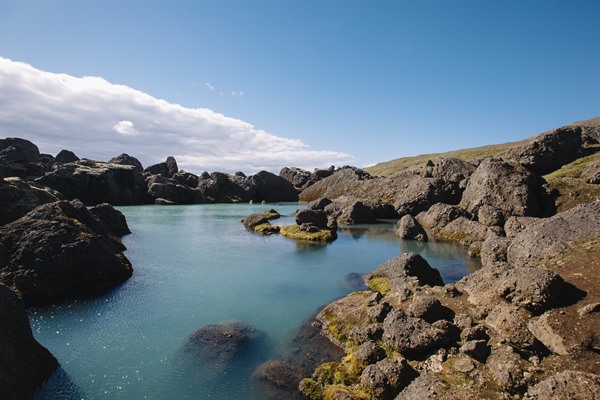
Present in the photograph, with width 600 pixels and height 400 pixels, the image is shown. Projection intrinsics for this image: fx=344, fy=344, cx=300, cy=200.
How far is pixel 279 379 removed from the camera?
1570 centimetres

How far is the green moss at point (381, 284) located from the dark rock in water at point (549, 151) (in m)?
45.0

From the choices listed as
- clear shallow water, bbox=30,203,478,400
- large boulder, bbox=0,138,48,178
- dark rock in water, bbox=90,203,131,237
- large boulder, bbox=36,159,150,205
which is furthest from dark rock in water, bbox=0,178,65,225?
large boulder, bbox=36,159,150,205

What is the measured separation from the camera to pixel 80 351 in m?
18.4

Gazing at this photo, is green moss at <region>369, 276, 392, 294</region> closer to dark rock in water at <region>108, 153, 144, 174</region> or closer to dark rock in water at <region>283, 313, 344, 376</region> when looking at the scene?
dark rock in water at <region>283, 313, 344, 376</region>

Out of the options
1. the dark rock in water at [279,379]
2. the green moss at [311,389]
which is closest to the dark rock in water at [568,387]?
the green moss at [311,389]

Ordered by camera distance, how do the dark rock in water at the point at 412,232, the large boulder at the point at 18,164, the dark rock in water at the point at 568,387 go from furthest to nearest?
the large boulder at the point at 18,164 → the dark rock in water at the point at 412,232 → the dark rock in water at the point at 568,387

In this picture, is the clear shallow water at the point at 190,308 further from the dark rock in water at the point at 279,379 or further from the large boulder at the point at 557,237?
the large boulder at the point at 557,237

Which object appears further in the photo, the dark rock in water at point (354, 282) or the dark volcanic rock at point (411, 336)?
the dark rock in water at point (354, 282)

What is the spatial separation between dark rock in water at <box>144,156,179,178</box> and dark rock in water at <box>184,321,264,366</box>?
5640 inches

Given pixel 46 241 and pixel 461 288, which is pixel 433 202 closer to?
pixel 461 288

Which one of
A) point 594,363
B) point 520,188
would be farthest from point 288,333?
point 520,188

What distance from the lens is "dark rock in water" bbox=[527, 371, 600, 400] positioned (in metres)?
10.7

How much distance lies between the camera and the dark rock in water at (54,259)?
82.2 ft

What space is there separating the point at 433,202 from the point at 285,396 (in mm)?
58326
